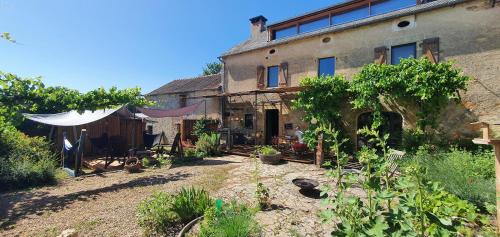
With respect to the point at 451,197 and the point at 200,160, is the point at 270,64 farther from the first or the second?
the point at 451,197

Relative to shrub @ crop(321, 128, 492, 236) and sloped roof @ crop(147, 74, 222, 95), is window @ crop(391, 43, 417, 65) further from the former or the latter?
sloped roof @ crop(147, 74, 222, 95)

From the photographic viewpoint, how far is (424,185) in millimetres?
1870

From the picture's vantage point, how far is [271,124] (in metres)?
12.9

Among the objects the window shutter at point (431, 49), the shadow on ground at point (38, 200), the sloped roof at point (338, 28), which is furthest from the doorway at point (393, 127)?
the shadow on ground at point (38, 200)

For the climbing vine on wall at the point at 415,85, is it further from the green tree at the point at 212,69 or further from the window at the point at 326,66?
the green tree at the point at 212,69

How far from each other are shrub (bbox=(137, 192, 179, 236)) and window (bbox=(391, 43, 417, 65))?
879 cm

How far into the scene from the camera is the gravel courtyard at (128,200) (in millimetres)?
3860

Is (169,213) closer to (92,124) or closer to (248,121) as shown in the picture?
(248,121)

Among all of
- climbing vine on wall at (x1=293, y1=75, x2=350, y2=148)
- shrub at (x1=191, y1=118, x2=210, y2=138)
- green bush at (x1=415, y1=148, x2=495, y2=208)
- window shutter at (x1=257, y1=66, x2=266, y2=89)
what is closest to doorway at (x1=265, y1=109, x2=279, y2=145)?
window shutter at (x1=257, y1=66, x2=266, y2=89)

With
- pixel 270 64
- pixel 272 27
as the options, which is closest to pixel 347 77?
pixel 270 64

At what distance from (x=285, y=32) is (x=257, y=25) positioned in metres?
3.04

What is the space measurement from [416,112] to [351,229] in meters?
7.88

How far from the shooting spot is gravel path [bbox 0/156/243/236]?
3.99 m

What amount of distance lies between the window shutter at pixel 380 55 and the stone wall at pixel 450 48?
0.59 feet
